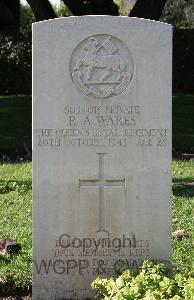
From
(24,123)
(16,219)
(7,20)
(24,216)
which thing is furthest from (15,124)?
(16,219)

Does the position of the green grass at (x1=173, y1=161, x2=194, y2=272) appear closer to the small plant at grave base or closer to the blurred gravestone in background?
the small plant at grave base

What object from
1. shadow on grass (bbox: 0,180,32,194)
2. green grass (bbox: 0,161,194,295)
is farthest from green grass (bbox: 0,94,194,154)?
shadow on grass (bbox: 0,180,32,194)

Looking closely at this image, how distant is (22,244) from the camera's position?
257 inches

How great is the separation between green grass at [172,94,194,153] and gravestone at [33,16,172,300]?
27.4 feet

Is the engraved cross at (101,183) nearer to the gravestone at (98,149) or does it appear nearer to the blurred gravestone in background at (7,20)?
the gravestone at (98,149)

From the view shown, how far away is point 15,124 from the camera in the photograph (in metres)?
16.6

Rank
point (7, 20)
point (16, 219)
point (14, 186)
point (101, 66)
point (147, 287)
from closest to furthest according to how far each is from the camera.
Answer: point (147, 287) < point (101, 66) < point (16, 219) < point (14, 186) < point (7, 20)

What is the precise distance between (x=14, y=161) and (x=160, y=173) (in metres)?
7.81

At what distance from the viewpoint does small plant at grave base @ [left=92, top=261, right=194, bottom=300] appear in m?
4.17

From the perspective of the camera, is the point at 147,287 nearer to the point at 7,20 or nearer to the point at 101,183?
the point at 101,183

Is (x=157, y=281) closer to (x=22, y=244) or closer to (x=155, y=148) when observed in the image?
(x=155, y=148)

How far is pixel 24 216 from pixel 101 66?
10.0 feet

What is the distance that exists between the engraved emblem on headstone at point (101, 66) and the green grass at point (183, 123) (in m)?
8.45

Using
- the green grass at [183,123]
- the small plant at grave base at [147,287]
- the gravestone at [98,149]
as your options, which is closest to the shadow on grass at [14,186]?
the gravestone at [98,149]
